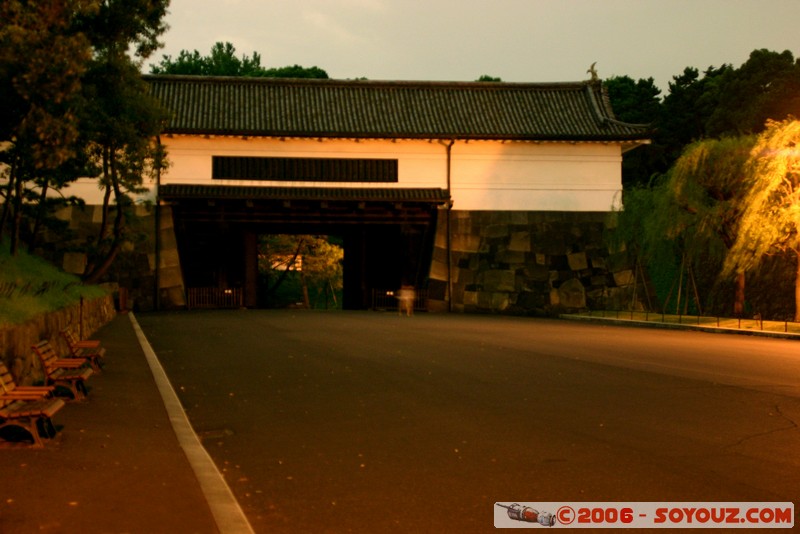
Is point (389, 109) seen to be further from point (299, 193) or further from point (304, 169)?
point (299, 193)

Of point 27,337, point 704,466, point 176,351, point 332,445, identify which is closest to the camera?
point 704,466

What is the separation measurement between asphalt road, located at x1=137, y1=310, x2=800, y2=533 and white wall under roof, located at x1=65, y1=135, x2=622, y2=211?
22.1m

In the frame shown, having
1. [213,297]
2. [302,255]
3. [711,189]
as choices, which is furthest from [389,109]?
[711,189]

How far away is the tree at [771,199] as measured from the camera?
26.8 metres

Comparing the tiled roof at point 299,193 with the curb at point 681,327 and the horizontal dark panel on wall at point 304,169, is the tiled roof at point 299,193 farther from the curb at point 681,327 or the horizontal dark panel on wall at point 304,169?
the curb at point 681,327

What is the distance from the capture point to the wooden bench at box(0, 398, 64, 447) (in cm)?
727

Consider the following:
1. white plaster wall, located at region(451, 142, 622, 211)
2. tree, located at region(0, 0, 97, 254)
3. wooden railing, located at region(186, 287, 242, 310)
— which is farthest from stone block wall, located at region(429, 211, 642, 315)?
tree, located at region(0, 0, 97, 254)

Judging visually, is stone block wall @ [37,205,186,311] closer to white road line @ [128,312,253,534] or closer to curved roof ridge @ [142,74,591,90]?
curved roof ridge @ [142,74,591,90]

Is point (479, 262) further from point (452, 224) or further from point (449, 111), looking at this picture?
point (449, 111)

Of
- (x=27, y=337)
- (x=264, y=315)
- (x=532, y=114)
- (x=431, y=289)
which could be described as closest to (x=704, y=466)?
(x=27, y=337)

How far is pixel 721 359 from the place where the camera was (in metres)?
16.7

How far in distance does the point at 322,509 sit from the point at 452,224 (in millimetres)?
35195

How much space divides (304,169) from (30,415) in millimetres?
33074

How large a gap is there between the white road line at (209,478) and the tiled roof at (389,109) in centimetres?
3010
